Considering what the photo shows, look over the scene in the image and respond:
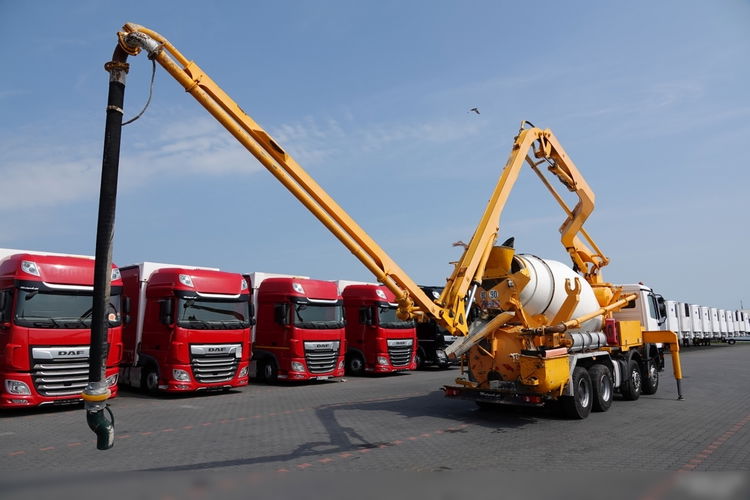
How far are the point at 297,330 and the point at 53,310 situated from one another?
22.4ft

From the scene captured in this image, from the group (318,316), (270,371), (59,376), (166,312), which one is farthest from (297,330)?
(59,376)

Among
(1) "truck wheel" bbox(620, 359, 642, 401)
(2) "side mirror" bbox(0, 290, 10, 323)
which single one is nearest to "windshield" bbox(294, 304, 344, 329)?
(2) "side mirror" bbox(0, 290, 10, 323)

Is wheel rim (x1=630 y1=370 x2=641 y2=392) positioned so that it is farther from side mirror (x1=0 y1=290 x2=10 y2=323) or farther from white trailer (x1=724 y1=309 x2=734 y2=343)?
white trailer (x1=724 y1=309 x2=734 y2=343)

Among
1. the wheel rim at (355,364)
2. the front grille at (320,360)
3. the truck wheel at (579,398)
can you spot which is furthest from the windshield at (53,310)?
the wheel rim at (355,364)

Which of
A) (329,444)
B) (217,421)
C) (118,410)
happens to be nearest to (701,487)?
(329,444)

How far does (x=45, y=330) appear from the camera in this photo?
1131 centimetres

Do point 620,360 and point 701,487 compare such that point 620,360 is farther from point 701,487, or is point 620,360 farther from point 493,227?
point 701,487

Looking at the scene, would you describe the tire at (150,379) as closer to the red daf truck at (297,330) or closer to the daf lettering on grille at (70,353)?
the daf lettering on grille at (70,353)

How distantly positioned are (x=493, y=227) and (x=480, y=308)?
5.70 feet

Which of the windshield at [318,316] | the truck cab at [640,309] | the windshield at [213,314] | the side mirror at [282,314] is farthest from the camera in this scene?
the windshield at [318,316]

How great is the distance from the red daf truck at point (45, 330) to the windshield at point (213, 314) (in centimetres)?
187

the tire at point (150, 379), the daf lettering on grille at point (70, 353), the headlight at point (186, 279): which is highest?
the headlight at point (186, 279)

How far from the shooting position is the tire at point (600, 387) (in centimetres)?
1156

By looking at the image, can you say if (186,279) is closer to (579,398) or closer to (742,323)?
(579,398)
